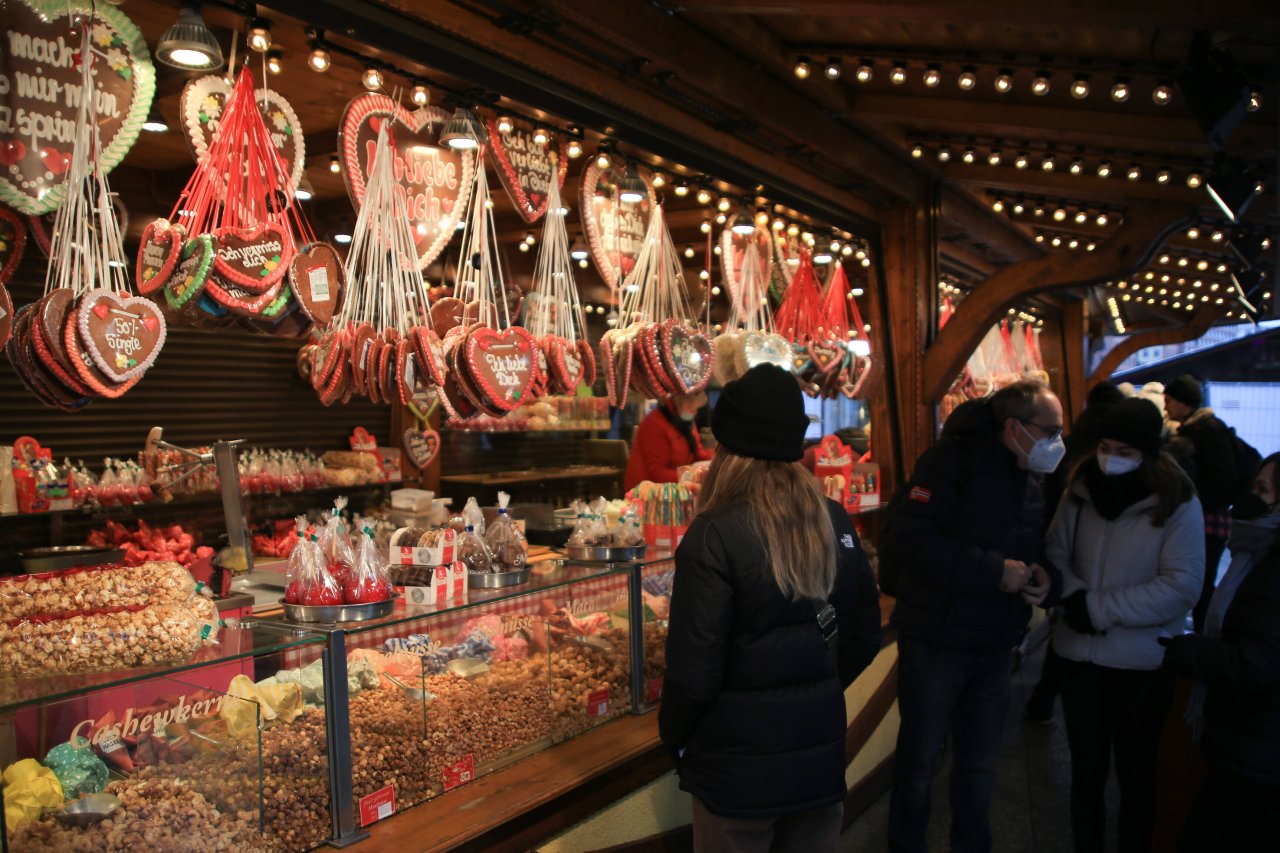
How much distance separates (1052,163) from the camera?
6.05 m

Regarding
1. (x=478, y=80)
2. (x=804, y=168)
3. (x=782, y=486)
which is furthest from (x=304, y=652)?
(x=804, y=168)

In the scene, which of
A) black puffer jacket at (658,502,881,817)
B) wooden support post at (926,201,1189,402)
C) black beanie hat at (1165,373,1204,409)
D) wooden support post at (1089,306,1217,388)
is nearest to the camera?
black puffer jacket at (658,502,881,817)

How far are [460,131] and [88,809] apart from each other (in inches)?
95.8

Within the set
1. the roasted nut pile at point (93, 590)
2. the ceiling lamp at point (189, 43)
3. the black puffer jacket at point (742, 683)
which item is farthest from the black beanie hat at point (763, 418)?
the ceiling lamp at point (189, 43)

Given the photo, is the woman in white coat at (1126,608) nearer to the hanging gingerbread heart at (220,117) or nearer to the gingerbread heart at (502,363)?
the gingerbread heart at (502,363)

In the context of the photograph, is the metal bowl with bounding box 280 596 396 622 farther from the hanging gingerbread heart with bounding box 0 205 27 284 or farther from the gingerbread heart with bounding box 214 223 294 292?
the hanging gingerbread heart with bounding box 0 205 27 284

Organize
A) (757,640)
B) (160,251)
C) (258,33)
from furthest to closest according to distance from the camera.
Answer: (258,33)
(160,251)
(757,640)

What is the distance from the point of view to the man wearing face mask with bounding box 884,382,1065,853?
10.6ft

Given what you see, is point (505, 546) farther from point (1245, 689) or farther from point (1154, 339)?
point (1154, 339)

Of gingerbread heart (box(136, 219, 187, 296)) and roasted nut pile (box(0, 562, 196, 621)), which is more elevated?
gingerbread heart (box(136, 219, 187, 296))

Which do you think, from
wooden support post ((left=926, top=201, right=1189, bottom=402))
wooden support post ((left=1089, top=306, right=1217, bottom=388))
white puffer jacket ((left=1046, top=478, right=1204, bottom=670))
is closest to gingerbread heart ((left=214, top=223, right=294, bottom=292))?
white puffer jacket ((left=1046, top=478, right=1204, bottom=670))

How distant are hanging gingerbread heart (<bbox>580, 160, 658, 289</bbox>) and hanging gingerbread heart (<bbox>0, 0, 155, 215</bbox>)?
184 cm

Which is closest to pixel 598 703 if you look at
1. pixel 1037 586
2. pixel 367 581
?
pixel 367 581

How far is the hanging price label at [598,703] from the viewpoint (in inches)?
127
